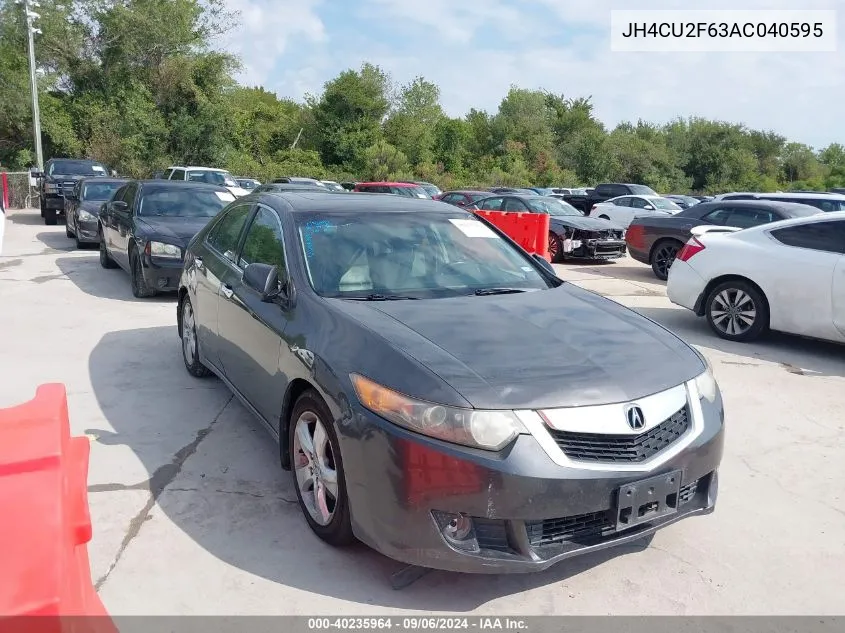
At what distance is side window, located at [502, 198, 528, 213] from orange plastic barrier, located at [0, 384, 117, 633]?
49.1 feet

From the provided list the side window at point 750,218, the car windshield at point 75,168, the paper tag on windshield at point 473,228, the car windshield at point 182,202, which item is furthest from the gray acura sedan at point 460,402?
the car windshield at point 75,168

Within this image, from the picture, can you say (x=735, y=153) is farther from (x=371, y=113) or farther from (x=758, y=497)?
(x=758, y=497)

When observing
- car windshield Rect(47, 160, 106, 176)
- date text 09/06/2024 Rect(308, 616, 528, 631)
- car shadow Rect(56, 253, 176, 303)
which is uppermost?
car windshield Rect(47, 160, 106, 176)

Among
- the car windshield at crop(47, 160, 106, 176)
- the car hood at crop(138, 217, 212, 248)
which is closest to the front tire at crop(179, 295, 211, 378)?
the car hood at crop(138, 217, 212, 248)

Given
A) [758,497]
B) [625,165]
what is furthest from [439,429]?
[625,165]

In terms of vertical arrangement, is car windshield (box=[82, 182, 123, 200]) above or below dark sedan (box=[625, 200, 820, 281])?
above

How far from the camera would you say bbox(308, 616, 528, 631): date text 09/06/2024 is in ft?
9.38

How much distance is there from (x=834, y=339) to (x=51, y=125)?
37.9 m

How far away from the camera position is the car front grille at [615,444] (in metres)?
2.86

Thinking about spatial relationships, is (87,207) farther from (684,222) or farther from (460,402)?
(460,402)

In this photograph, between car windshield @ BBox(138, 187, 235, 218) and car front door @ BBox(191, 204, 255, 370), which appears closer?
car front door @ BBox(191, 204, 255, 370)

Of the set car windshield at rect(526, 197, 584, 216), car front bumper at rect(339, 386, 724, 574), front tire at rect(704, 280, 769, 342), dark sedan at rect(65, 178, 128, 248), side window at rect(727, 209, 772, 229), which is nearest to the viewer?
car front bumper at rect(339, 386, 724, 574)

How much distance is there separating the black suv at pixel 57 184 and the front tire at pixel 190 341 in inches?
617

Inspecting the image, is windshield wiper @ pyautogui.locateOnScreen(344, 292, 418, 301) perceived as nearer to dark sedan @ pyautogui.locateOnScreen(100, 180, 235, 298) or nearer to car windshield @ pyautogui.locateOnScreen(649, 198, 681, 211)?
dark sedan @ pyautogui.locateOnScreen(100, 180, 235, 298)
